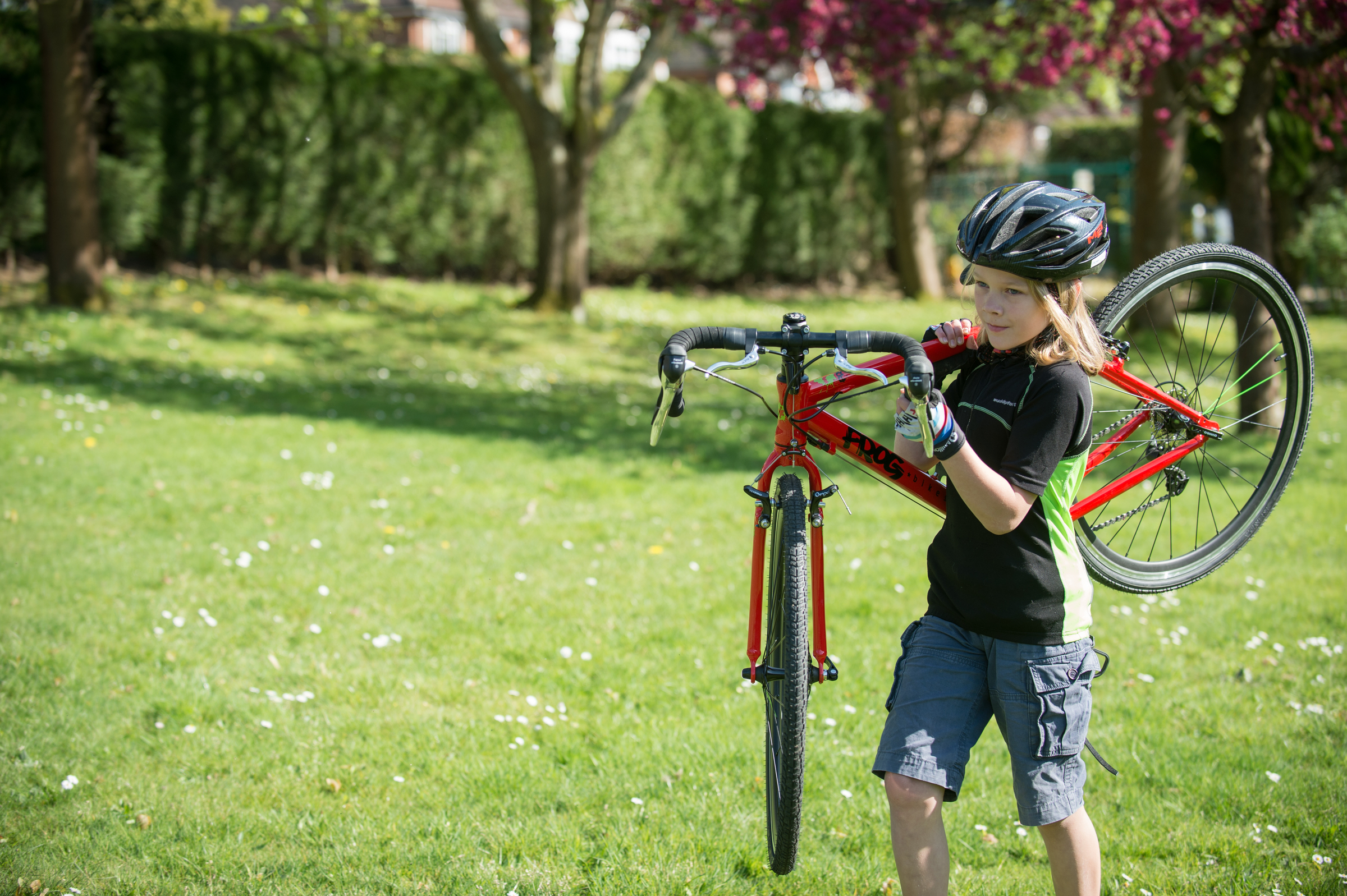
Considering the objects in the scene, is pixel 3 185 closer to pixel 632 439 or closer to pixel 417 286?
pixel 417 286

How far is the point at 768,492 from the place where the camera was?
117 inches

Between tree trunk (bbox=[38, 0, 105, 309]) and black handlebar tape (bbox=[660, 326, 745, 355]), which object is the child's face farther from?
tree trunk (bbox=[38, 0, 105, 309])

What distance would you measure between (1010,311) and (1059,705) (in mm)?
972

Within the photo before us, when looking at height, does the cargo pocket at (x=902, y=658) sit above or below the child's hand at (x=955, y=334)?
below

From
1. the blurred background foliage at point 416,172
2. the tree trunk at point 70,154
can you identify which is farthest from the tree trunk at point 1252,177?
the tree trunk at point 70,154

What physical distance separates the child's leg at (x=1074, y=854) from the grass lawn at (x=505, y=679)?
608mm

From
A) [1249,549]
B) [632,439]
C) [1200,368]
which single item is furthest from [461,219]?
[1200,368]

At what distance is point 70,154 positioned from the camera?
1177 centimetres

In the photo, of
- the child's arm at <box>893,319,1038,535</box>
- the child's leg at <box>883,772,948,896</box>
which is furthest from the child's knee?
the child's arm at <box>893,319,1038,535</box>

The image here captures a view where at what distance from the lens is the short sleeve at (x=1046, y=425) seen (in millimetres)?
2566

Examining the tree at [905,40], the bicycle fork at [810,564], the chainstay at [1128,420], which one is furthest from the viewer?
the tree at [905,40]

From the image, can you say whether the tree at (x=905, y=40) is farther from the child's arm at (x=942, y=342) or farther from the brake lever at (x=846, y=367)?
the brake lever at (x=846, y=367)

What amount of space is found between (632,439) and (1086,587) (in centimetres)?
673

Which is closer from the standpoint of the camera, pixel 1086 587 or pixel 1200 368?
pixel 1086 587
